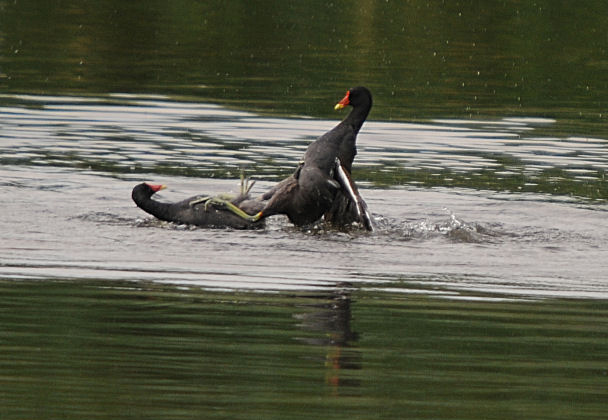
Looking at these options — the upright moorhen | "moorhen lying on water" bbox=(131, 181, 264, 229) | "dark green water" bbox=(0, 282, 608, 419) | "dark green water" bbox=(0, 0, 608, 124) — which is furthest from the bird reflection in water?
"dark green water" bbox=(0, 0, 608, 124)

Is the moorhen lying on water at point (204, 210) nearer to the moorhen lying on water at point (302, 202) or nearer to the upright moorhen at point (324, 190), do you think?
the moorhen lying on water at point (302, 202)

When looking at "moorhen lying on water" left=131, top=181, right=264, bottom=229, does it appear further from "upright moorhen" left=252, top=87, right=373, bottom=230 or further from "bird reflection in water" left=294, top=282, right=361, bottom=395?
"bird reflection in water" left=294, top=282, right=361, bottom=395

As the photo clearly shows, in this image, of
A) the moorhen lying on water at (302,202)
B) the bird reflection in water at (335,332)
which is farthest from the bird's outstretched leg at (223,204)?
the bird reflection in water at (335,332)

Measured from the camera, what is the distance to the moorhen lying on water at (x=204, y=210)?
10.6m

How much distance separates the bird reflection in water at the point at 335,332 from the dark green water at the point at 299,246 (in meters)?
0.02

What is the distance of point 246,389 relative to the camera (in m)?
5.75

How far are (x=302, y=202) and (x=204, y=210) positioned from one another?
0.75 meters

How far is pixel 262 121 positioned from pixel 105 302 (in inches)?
357

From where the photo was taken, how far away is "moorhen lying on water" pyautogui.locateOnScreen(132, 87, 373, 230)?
416 inches

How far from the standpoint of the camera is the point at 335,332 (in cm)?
697

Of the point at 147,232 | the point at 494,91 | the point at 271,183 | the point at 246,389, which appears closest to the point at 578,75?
the point at 494,91

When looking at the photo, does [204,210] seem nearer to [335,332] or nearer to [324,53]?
[335,332]

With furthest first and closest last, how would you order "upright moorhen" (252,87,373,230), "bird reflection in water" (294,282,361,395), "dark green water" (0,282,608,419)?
"upright moorhen" (252,87,373,230) → "bird reflection in water" (294,282,361,395) → "dark green water" (0,282,608,419)

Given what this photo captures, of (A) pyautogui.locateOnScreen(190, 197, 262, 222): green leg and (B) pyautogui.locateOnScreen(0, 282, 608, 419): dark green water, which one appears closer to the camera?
(B) pyautogui.locateOnScreen(0, 282, 608, 419): dark green water
